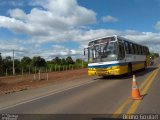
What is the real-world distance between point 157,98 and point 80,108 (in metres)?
3.34

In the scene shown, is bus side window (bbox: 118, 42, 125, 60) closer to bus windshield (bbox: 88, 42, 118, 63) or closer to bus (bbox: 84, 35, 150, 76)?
bus (bbox: 84, 35, 150, 76)

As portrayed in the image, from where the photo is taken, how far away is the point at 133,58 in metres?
24.5

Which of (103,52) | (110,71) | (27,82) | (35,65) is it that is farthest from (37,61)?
(110,71)

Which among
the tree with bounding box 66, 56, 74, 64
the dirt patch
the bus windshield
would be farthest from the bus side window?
the tree with bounding box 66, 56, 74, 64

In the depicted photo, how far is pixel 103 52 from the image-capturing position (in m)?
20.8

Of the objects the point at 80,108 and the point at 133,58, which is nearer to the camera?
the point at 80,108

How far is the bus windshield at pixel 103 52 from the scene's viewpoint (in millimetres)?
20337

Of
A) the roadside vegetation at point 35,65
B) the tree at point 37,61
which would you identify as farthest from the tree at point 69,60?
the tree at point 37,61

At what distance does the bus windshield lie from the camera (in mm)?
20337

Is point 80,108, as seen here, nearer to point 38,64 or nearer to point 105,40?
point 105,40

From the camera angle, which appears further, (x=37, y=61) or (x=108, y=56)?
(x=37, y=61)

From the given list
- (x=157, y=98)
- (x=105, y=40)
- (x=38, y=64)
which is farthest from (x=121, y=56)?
(x=38, y=64)

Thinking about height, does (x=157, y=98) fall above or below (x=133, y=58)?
below

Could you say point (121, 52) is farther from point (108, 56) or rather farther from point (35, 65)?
point (35, 65)
